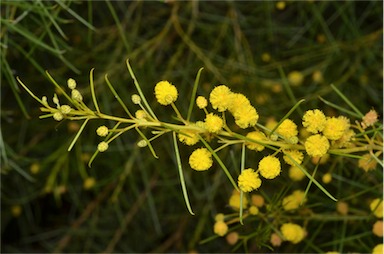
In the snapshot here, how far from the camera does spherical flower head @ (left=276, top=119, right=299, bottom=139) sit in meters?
0.64

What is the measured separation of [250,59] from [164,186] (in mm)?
301

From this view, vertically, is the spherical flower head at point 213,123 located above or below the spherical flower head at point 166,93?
below

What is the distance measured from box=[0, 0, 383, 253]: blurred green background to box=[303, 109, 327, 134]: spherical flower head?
0.53 m

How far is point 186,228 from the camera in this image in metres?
1.30

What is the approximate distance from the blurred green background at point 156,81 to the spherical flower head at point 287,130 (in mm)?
512

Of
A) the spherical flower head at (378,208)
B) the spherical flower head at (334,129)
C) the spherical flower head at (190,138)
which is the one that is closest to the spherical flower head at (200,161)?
the spherical flower head at (190,138)

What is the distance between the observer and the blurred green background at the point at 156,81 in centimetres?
121

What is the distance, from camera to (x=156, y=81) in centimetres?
122

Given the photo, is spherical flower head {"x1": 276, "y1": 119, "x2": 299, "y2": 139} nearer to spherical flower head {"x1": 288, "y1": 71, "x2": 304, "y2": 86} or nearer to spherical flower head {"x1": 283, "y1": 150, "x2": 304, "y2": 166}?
spherical flower head {"x1": 283, "y1": 150, "x2": 304, "y2": 166}

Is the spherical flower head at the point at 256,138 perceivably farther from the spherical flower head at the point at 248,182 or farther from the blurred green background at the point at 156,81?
the blurred green background at the point at 156,81

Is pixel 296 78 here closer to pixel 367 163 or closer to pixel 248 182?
pixel 367 163

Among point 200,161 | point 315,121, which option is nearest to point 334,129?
point 315,121

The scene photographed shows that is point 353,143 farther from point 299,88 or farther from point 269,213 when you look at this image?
point 299,88

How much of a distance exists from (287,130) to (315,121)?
0.10ft
